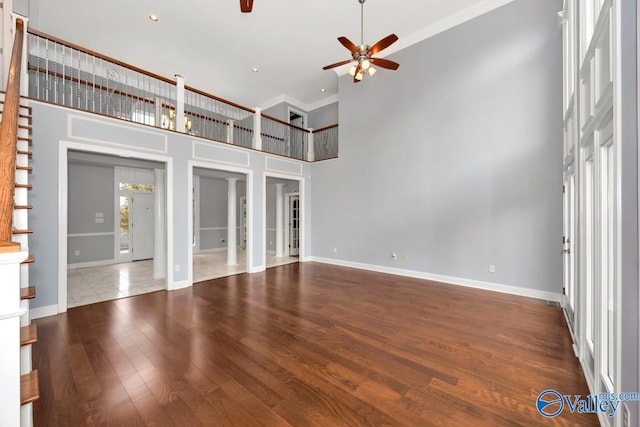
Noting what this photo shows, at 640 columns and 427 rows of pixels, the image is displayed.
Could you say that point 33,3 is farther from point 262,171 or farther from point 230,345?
point 230,345

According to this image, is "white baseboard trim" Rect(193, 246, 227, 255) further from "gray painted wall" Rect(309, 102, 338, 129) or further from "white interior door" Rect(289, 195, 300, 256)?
"gray painted wall" Rect(309, 102, 338, 129)

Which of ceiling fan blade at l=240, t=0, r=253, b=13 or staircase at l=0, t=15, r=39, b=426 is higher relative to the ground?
ceiling fan blade at l=240, t=0, r=253, b=13

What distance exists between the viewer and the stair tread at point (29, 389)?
3.93ft

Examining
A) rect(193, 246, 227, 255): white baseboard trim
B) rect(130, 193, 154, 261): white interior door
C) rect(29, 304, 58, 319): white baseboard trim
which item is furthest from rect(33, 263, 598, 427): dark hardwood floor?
rect(193, 246, 227, 255): white baseboard trim

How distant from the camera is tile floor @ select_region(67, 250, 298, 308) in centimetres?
448

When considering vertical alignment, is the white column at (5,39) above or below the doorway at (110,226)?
above

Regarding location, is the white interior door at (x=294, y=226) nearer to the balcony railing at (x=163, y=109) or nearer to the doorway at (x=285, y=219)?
the doorway at (x=285, y=219)

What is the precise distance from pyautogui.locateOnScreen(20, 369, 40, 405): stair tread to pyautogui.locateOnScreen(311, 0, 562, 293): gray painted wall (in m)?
5.42

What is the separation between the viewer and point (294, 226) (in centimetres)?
901

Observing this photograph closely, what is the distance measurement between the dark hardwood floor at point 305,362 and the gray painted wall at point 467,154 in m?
1.08

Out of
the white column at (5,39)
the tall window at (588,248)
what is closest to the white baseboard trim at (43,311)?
the white column at (5,39)

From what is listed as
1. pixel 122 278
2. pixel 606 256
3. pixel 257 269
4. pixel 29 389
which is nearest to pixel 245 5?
pixel 29 389

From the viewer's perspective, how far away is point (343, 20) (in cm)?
520

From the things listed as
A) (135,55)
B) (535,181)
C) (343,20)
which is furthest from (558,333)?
(135,55)
